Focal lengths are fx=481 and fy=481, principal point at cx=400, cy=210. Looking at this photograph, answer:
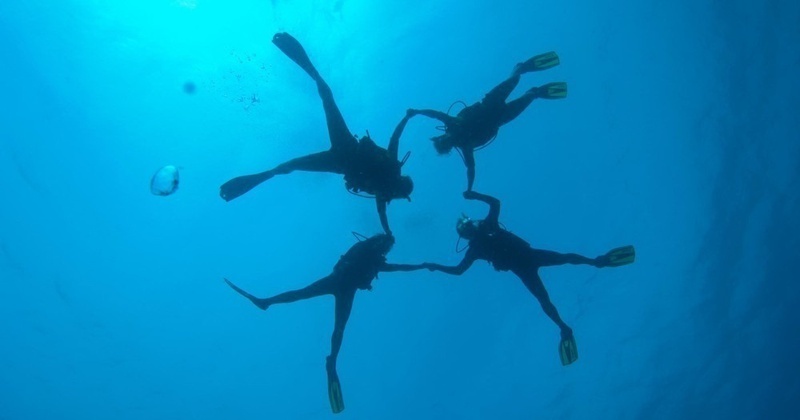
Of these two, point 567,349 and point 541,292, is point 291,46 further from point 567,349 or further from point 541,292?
point 567,349

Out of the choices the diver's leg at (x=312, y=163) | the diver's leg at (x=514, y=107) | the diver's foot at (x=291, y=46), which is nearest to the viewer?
the diver's foot at (x=291, y=46)

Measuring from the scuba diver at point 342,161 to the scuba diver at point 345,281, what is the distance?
1085mm

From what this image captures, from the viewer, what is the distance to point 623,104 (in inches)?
810

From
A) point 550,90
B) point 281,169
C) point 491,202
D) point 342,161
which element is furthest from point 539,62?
point 281,169

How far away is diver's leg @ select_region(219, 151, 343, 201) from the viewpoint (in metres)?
8.43

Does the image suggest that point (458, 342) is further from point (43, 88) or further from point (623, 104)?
point (43, 88)

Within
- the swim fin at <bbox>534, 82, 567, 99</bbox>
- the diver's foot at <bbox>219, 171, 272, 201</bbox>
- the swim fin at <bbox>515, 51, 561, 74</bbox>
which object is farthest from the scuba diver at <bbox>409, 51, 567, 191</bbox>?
the diver's foot at <bbox>219, 171, 272, 201</bbox>

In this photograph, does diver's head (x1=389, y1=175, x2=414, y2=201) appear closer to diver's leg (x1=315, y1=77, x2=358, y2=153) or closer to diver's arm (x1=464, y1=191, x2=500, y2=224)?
diver's leg (x1=315, y1=77, x2=358, y2=153)

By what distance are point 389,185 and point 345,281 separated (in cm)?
216

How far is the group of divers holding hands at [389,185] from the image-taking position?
27.8 ft

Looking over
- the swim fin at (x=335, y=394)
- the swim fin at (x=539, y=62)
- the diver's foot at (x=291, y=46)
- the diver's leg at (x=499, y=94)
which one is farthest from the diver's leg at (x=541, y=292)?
the diver's foot at (x=291, y=46)

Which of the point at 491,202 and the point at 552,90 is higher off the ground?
the point at 552,90

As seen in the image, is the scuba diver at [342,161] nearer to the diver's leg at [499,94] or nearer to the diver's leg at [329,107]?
the diver's leg at [329,107]

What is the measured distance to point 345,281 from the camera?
935 centimetres
